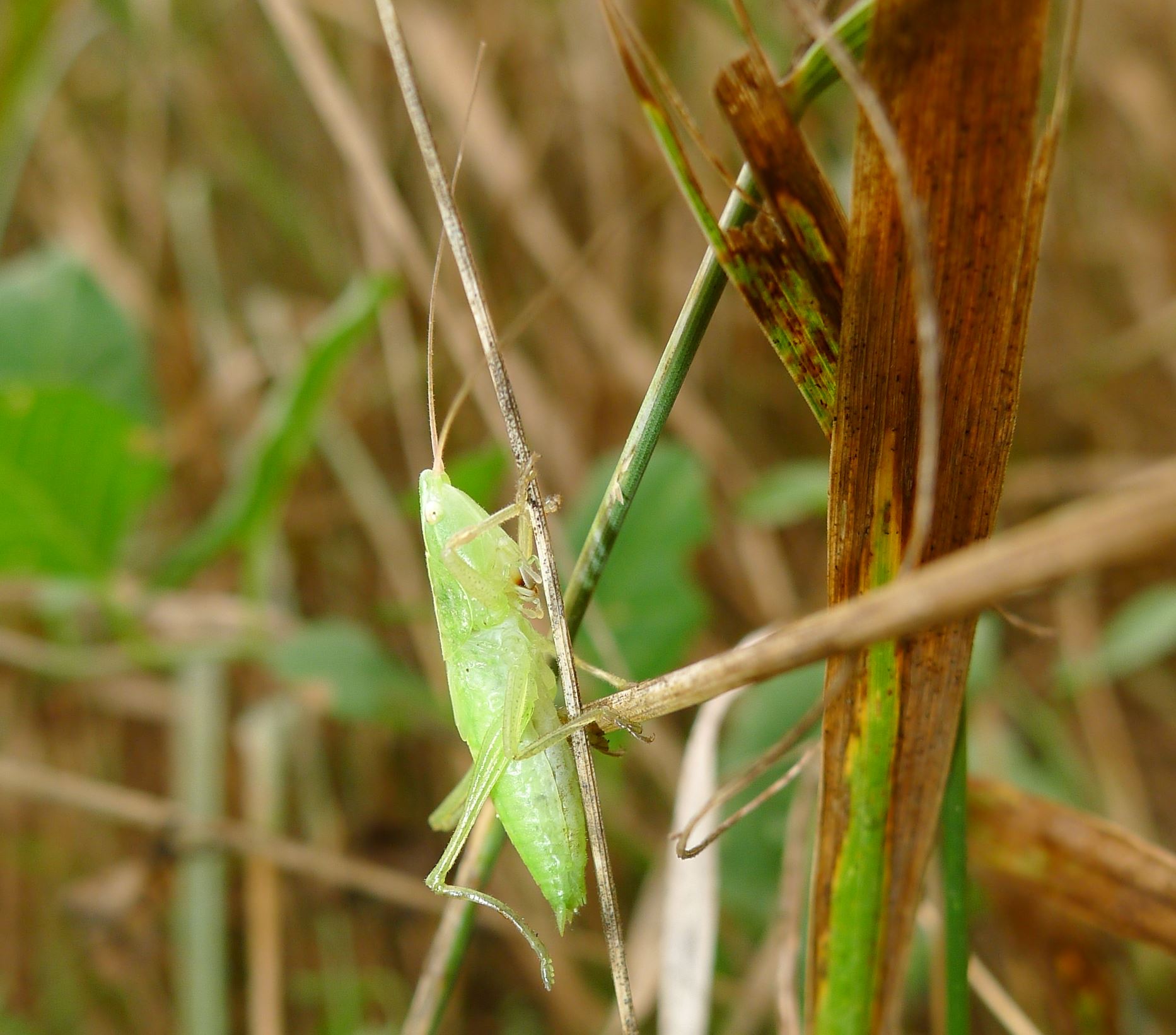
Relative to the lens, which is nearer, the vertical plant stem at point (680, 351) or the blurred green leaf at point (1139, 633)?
the vertical plant stem at point (680, 351)

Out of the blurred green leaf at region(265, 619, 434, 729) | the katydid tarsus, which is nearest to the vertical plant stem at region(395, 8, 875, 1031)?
the katydid tarsus

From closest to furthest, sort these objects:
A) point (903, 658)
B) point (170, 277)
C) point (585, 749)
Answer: point (903, 658), point (585, 749), point (170, 277)

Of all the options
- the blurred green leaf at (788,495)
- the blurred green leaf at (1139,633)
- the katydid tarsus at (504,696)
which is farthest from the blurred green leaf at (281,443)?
the blurred green leaf at (1139,633)

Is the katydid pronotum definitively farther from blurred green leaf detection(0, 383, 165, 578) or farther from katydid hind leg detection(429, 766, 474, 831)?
blurred green leaf detection(0, 383, 165, 578)

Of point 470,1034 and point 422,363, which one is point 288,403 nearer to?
point 422,363

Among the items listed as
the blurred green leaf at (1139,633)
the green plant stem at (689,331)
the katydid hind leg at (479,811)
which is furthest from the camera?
the blurred green leaf at (1139,633)

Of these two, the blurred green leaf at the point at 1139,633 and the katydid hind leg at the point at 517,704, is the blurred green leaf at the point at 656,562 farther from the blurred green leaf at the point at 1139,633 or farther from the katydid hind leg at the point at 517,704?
the blurred green leaf at the point at 1139,633

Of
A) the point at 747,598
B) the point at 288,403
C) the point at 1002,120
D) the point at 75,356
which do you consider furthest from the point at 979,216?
the point at 747,598
